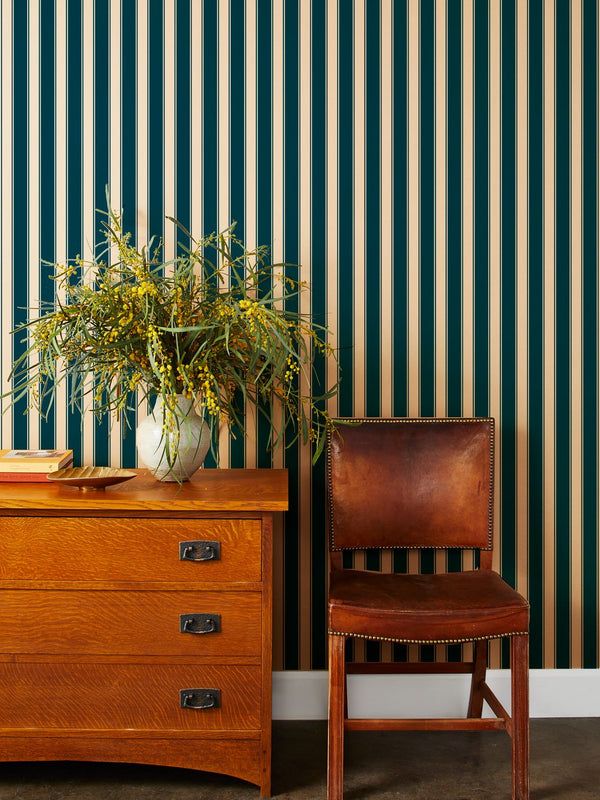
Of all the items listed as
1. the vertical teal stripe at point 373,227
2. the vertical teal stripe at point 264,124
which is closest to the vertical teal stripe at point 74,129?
the vertical teal stripe at point 264,124

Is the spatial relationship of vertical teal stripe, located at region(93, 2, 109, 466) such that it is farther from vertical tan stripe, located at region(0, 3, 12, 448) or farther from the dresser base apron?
the dresser base apron

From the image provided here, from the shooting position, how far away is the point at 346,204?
8.33ft

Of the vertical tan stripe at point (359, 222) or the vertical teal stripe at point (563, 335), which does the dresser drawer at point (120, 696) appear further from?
the vertical teal stripe at point (563, 335)

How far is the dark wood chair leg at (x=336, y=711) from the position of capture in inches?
78.0

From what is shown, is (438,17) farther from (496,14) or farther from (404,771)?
(404,771)

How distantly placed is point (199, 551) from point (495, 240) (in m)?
1.46

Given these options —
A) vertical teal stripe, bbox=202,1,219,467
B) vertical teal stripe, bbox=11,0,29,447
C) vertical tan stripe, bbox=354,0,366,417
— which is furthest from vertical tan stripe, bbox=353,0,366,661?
vertical teal stripe, bbox=11,0,29,447

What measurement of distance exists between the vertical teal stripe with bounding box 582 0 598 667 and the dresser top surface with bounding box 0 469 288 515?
114cm

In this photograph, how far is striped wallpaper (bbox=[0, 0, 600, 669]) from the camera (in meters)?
2.51

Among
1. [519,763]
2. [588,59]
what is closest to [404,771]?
[519,763]

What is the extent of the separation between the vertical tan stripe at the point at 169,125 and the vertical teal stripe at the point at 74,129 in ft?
0.94

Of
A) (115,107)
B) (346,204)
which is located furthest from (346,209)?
(115,107)

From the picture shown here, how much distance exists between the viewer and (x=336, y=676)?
6.50 feet

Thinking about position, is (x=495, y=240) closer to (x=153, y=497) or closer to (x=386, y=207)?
(x=386, y=207)
